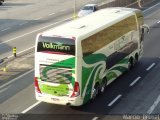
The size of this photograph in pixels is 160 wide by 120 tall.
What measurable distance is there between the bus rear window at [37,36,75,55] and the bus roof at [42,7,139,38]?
283 millimetres

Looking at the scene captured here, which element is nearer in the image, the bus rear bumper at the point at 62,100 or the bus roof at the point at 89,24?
the bus rear bumper at the point at 62,100

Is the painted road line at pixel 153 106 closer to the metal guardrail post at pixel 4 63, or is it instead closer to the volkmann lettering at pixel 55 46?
the volkmann lettering at pixel 55 46

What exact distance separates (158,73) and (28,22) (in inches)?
925

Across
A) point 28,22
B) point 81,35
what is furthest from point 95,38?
point 28,22

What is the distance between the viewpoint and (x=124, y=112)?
67.8ft

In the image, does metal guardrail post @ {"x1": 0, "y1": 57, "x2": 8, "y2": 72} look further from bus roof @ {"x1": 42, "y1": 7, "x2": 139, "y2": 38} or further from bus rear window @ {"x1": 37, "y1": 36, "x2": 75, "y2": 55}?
bus rear window @ {"x1": 37, "y1": 36, "x2": 75, "y2": 55}

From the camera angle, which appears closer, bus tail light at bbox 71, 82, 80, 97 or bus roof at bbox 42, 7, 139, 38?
bus tail light at bbox 71, 82, 80, 97

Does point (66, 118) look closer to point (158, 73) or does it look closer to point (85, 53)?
point (85, 53)

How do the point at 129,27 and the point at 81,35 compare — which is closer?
the point at 81,35

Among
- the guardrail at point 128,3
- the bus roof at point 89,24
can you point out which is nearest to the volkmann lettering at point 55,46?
the bus roof at point 89,24

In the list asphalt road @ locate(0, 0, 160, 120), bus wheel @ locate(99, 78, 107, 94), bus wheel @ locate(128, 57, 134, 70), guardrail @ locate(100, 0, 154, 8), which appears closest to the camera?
asphalt road @ locate(0, 0, 160, 120)

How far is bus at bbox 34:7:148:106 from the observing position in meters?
20.1

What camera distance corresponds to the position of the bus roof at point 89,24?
20720 mm

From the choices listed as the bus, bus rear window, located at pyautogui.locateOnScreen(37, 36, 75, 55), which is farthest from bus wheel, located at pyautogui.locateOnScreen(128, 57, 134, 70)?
bus rear window, located at pyautogui.locateOnScreen(37, 36, 75, 55)
